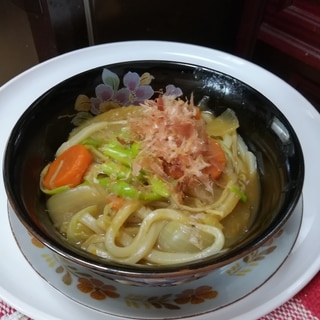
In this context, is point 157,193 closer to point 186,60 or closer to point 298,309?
point 298,309

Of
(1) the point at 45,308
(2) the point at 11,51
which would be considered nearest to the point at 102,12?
(2) the point at 11,51

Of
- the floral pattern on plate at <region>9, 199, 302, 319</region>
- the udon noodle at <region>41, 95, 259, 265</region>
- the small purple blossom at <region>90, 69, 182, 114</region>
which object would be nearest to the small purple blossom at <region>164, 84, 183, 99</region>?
the small purple blossom at <region>90, 69, 182, 114</region>

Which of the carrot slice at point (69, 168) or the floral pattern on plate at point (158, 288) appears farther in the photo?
the carrot slice at point (69, 168)

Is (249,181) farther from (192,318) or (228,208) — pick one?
(192,318)

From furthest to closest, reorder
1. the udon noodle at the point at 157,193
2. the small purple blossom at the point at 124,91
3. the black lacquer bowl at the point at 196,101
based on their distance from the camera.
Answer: the small purple blossom at the point at 124,91, the udon noodle at the point at 157,193, the black lacquer bowl at the point at 196,101

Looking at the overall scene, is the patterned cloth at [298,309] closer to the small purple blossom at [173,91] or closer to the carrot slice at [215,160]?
the carrot slice at [215,160]

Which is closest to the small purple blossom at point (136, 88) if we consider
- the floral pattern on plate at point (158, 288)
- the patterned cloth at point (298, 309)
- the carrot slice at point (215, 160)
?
the carrot slice at point (215, 160)

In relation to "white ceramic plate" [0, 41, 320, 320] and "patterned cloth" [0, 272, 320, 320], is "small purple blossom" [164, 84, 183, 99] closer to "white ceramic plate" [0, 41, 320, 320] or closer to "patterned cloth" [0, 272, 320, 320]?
"white ceramic plate" [0, 41, 320, 320]

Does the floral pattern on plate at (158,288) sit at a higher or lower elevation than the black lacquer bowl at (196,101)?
lower

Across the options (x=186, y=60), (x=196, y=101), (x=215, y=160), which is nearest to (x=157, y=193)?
(x=215, y=160)
